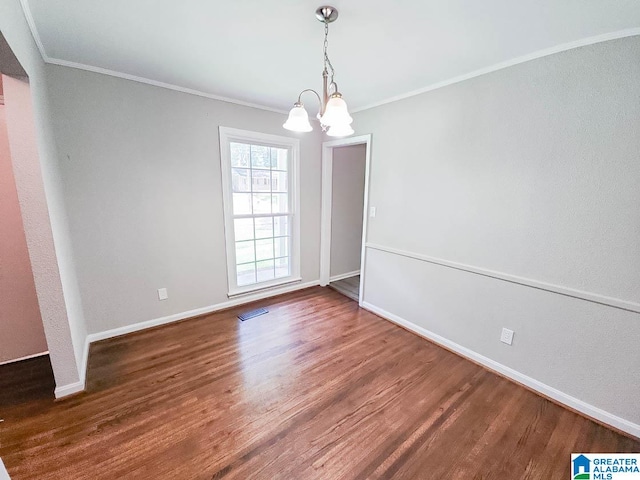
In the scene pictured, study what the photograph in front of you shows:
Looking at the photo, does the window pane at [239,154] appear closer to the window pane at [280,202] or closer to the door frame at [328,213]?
the window pane at [280,202]

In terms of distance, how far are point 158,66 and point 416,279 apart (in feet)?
9.86

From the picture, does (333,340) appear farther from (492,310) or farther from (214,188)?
(214,188)

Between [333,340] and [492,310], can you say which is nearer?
[492,310]

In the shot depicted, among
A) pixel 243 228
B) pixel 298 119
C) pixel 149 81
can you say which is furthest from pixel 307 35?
pixel 243 228

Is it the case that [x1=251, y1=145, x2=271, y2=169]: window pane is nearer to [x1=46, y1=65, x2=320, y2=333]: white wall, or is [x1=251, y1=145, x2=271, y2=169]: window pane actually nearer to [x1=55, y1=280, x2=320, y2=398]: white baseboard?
[x1=46, y1=65, x2=320, y2=333]: white wall

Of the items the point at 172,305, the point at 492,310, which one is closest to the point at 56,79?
the point at 172,305

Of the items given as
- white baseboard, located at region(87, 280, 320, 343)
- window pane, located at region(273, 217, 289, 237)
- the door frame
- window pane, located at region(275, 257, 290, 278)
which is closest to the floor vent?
white baseboard, located at region(87, 280, 320, 343)

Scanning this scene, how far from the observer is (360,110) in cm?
305

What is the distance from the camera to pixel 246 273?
338 cm

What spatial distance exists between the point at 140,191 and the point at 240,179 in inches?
39.9

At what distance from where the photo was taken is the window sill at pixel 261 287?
10.7 ft

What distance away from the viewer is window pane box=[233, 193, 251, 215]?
10.2 ft

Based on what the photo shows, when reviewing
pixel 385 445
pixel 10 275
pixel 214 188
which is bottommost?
pixel 385 445

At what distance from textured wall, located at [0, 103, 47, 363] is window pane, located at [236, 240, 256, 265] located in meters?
1.76
